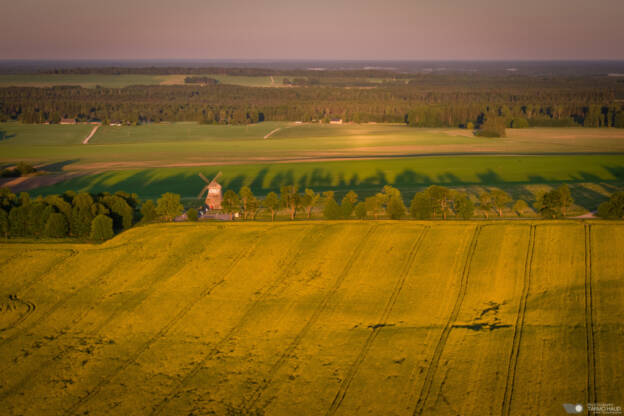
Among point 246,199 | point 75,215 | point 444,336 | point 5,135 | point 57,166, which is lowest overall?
point 444,336

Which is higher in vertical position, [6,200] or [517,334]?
[6,200]

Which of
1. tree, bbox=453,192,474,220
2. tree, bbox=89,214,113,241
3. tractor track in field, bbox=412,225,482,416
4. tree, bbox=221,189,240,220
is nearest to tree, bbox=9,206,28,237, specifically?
tree, bbox=89,214,113,241

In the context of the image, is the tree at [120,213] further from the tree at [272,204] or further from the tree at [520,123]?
the tree at [520,123]

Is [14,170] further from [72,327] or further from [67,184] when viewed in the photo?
[72,327]

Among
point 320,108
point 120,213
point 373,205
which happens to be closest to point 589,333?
point 373,205

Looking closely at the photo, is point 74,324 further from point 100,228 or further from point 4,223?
point 4,223

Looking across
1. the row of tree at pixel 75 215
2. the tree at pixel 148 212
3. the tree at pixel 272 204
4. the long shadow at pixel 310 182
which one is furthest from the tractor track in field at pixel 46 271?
the long shadow at pixel 310 182

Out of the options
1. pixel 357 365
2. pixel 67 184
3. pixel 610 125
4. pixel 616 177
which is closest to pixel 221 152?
pixel 67 184
